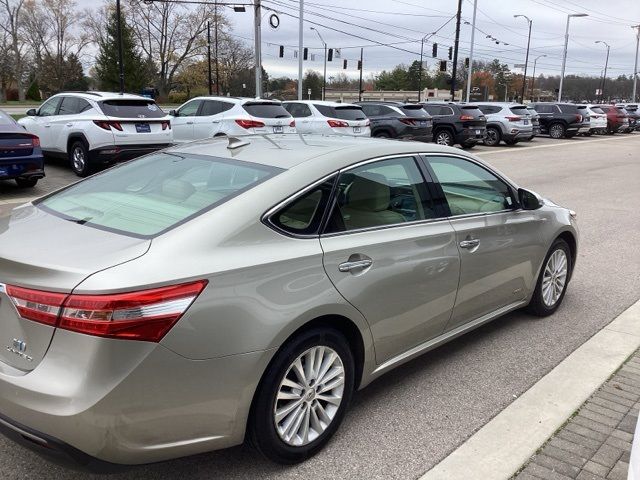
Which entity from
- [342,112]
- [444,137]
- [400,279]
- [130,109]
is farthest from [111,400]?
[444,137]

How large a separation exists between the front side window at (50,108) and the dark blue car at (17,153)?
3.42 meters

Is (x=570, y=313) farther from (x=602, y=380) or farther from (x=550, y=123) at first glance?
(x=550, y=123)

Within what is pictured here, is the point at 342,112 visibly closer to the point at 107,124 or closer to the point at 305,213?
the point at 107,124

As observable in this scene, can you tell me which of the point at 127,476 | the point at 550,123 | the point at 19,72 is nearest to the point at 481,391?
the point at 127,476

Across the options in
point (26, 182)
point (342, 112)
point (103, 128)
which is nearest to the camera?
point (26, 182)

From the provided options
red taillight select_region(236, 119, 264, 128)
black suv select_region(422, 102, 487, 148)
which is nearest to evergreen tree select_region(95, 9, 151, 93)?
black suv select_region(422, 102, 487, 148)

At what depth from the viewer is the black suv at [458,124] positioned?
2136 cm

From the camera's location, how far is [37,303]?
2.23 meters

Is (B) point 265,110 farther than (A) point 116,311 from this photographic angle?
Yes

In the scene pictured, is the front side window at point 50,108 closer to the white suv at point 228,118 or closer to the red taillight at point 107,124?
the red taillight at point 107,124

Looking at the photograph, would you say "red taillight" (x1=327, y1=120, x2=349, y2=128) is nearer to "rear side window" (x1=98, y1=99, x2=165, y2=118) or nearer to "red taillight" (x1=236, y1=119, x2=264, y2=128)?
"red taillight" (x1=236, y1=119, x2=264, y2=128)

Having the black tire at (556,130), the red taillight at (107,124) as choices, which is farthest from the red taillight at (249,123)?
the black tire at (556,130)

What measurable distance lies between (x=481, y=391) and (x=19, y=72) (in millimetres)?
82855

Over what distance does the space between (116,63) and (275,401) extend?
7589 centimetres
